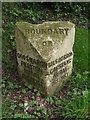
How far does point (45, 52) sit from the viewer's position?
525 cm

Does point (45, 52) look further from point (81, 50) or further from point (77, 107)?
point (81, 50)

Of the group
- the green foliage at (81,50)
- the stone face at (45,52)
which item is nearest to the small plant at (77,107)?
the stone face at (45,52)

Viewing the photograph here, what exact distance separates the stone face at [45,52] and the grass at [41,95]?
6.8 inches

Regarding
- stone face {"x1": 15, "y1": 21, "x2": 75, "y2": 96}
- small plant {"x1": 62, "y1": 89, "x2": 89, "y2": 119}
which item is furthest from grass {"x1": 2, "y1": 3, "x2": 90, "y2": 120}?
stone face {"x1": 15, "y1": 21, "x2": 75, "y2": 96}

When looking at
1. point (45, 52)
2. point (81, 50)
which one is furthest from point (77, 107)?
point (81, 50)

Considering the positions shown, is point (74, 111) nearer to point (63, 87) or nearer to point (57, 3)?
point (63, 87)

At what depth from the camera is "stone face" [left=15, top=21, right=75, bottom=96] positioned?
5281 mm

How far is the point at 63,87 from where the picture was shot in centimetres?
584

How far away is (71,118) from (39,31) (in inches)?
57.2

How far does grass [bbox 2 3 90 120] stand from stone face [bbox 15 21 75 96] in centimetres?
17

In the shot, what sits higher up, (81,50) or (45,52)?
(45,52)

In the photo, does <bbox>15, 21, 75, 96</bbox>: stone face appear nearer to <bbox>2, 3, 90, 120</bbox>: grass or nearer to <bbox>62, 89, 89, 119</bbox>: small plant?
<bbox>2, 3, 90, 120</bbox>: grass

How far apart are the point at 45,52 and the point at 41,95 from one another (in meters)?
0.76

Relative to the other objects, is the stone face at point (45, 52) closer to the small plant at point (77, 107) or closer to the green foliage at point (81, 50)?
the small plant at point (77, 107)
